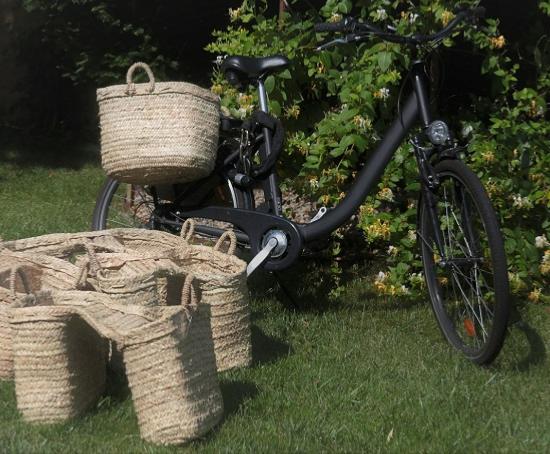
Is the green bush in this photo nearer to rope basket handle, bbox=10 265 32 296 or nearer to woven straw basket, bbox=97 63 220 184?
woven straw basket, bbox=97 63 220 184

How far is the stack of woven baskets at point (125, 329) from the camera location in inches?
112

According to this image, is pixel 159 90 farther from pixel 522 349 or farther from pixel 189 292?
pixel 522 349

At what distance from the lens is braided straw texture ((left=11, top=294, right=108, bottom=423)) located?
3012 millimetres

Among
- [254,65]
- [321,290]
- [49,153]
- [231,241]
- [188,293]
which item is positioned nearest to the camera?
[188,293]

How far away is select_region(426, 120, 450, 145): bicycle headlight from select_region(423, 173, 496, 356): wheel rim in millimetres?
149

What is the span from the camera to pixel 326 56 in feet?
15.5

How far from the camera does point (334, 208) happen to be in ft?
13.5

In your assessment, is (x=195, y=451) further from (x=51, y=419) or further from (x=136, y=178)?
(x=136, y=178)

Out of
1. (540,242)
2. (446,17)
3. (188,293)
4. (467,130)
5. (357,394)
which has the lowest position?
(357,394)

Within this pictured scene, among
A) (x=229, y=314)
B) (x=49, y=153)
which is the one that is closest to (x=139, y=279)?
(x=229, y=314)

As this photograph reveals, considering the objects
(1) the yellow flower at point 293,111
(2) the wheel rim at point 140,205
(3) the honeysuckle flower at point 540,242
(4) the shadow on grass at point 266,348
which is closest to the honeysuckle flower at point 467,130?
(3) the honeysuckle flower at point 540,242

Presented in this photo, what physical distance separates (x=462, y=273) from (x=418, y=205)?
1.22 feet

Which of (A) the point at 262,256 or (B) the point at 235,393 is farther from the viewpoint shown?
(A) the point at 262,256

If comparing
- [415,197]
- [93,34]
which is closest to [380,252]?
[415,197]
